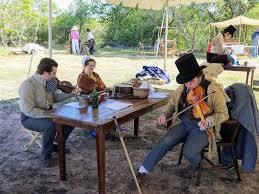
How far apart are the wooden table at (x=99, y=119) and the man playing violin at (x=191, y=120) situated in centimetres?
32

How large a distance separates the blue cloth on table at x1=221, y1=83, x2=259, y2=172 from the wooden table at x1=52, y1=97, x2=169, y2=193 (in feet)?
2.81

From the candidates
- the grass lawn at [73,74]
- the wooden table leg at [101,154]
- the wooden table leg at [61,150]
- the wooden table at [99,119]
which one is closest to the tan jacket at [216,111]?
the wooden table at [99,119]

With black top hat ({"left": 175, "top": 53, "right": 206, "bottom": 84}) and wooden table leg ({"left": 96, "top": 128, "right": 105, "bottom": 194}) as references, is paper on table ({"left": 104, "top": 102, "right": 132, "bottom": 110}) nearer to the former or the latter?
wooden table leg ({"left": 96, "top": 128, "right": 105, "bottom": 194})

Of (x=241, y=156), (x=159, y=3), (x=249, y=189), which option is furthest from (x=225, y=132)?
(x=159, y=3)

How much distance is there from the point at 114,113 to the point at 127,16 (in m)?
22.5

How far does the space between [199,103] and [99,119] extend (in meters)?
0.98

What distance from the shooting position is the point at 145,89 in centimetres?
392

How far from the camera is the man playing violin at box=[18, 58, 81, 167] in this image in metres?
3.67

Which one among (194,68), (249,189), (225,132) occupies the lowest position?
(249,189)

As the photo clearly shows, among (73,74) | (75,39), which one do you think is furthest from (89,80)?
(75,39)

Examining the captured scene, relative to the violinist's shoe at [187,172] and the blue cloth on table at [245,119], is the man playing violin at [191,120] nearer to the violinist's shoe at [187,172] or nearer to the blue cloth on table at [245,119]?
the blue cloth on table at [245,119]

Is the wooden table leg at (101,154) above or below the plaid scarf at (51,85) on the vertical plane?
below

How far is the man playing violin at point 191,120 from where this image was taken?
3.16 meters

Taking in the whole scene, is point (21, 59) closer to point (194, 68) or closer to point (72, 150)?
point (72, 150)
